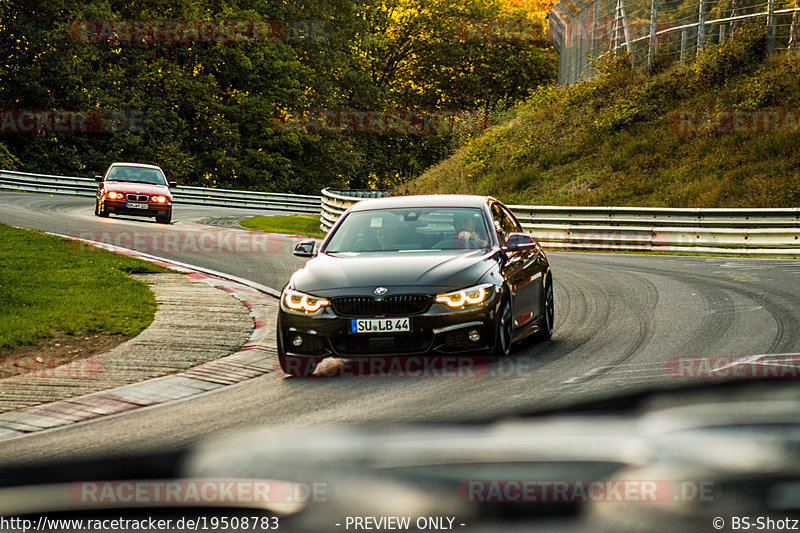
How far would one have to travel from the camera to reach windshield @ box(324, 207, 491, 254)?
887cm

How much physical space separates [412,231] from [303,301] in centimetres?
156

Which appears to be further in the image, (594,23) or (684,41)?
(594,23)

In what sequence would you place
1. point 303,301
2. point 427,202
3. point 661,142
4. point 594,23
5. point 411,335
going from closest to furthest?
point 411,335 → point 303,301 → point 427,202 → point 661,142 → point 594,23

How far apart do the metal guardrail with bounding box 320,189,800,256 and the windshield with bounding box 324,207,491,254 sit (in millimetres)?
13774

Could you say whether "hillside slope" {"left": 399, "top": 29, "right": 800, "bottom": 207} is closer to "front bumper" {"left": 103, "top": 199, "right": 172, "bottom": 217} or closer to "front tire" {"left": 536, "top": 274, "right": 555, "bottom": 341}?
"front bumper" {"left": 103, "top": 199, "right": 172, "bottom": 217}

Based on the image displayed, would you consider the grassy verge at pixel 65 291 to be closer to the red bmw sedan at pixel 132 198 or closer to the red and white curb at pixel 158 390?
the red and white curb at pixel 158 390

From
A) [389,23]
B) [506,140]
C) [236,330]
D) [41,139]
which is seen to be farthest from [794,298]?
[389,23]

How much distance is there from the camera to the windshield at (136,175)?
26.6m

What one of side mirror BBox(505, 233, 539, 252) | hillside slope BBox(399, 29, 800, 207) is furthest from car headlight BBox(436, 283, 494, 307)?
hillside slope BBox(399, 29, 800, 207)

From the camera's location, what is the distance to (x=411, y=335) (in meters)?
7.57

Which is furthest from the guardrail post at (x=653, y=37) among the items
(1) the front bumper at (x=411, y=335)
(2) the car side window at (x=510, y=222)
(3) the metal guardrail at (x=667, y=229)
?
(1) the front bumper at (x=411, y=335)

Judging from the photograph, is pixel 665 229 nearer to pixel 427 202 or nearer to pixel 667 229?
pixel 667 229

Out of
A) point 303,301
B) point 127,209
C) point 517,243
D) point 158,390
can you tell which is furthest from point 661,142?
point 158,390

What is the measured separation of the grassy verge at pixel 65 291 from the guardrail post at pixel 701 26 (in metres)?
20.4
